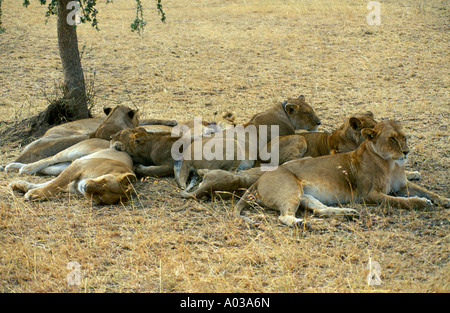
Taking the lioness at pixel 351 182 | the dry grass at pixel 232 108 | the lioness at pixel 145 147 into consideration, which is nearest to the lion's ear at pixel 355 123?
the lioness at pixel 351 182

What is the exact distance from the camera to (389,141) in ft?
19.6

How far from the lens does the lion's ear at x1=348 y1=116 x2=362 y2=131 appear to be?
666 centimetres

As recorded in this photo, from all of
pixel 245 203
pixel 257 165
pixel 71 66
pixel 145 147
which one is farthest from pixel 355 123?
pixel 71 66

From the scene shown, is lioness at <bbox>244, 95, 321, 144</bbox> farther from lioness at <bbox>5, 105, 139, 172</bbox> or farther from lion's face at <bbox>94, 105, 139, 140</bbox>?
lioness at <bbox>5, 105, 139, 172</bbox>

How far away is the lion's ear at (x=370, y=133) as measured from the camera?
607 cm

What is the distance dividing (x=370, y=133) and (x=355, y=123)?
0.66 m

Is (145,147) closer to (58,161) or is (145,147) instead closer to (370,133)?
(58,161)

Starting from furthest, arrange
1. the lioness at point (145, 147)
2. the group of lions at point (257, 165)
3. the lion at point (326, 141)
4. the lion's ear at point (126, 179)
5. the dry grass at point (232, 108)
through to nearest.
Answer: the lioness at point (145, 147), the lion at point (326, 141), the lion's ear at point (126, 179), the group of lions at point (257, 165), the dry grass at point (232, 108)

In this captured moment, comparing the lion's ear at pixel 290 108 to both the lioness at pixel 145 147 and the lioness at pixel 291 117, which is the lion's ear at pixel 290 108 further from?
the lioness at pixel 145 147

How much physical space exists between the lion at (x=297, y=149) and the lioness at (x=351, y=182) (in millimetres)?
304

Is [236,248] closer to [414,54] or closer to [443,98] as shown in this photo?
[443,98]

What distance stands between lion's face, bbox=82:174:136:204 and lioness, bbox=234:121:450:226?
135 centimetres
